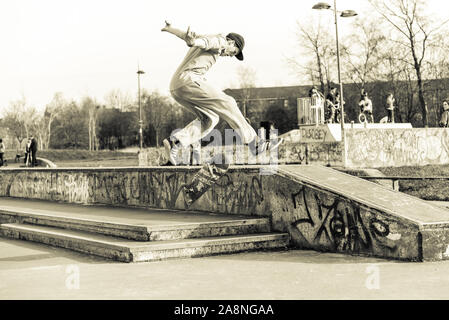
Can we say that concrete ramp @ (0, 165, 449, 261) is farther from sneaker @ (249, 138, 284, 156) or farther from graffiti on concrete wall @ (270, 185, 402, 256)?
sneaker @ (249, 138, 284, 156)

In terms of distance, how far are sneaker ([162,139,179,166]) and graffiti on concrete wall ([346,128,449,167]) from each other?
20355 millimetres

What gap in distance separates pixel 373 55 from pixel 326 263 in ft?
141

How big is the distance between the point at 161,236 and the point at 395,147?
2505 cm

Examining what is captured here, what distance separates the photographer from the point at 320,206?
7434 millimetres

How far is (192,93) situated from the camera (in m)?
9.06

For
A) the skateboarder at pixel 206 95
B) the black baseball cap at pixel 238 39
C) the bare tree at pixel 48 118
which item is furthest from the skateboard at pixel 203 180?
the bare tree at pixel 48 118

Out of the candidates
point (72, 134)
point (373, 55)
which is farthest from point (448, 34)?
point (72, 134)

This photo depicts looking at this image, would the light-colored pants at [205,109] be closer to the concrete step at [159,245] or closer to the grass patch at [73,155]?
the concrete step at [159,245]

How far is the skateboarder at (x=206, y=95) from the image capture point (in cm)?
884

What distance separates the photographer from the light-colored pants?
29.8 feet

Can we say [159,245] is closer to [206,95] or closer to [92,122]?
[206,95]

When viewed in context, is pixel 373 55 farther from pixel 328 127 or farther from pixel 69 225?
pixel 69 225

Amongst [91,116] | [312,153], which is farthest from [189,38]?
[91,116]

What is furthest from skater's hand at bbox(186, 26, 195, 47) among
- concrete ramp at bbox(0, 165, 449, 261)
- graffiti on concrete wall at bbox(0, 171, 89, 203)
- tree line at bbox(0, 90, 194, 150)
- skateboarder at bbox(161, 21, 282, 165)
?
tree line at bbox(0, 90, 194, 150)
